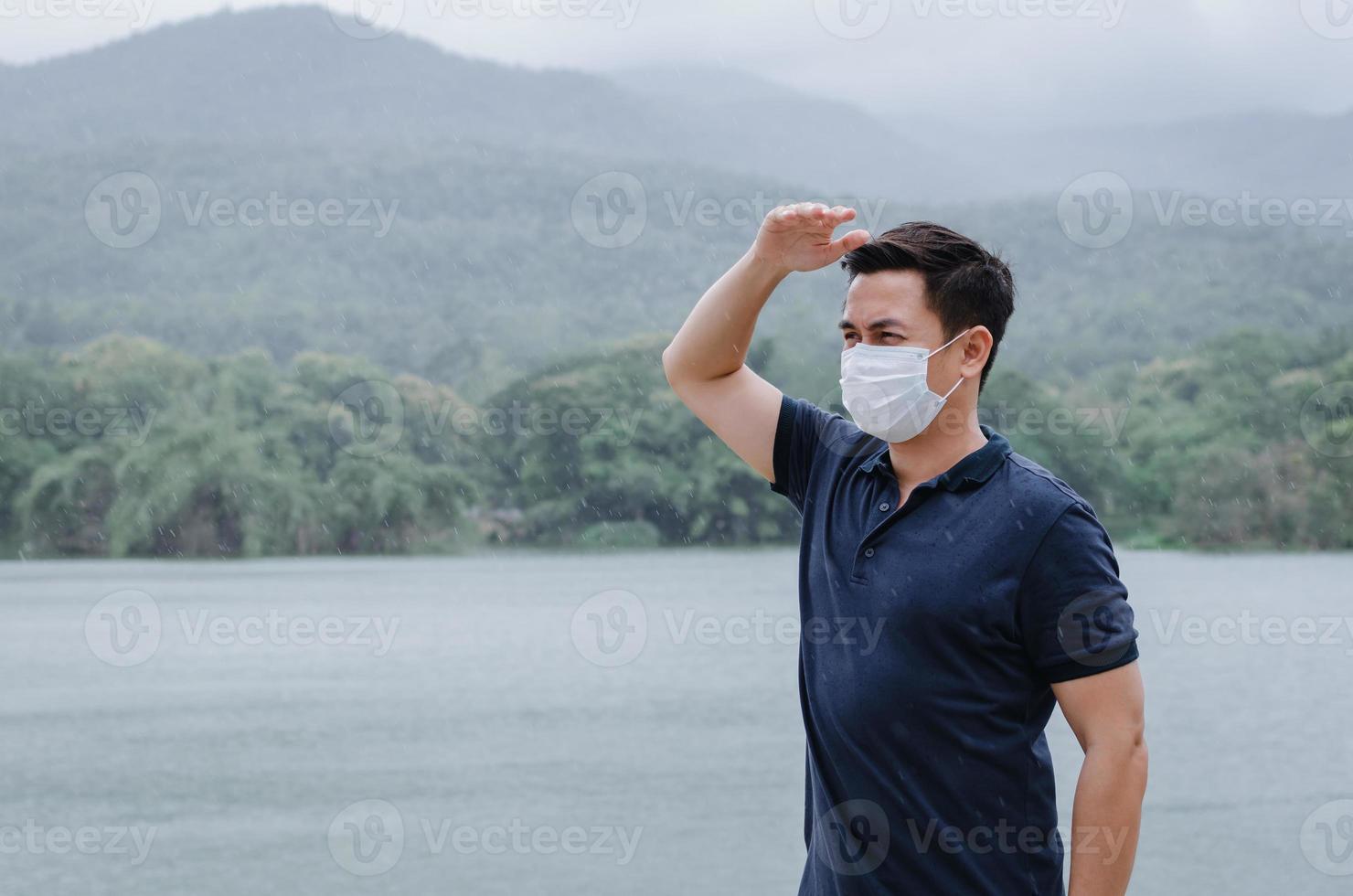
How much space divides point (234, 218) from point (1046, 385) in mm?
48837

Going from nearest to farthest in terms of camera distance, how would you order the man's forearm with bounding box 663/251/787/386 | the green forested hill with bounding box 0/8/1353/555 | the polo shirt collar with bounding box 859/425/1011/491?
the polo shirt collar with bounding box 859/425/1011/491 → the man's forearm with bounding box 663/251/787/386 → the green forested hill with bounding box 0/8/1353/555

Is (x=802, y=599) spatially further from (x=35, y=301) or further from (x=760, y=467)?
(x=35, y=301)

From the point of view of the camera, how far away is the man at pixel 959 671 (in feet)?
5.36

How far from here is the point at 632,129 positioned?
144 m

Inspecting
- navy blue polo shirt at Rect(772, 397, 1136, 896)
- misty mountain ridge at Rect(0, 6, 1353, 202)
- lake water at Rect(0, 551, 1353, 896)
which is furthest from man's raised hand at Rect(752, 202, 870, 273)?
misty mountain ridge at Rect(0, 6, 1353, 202)

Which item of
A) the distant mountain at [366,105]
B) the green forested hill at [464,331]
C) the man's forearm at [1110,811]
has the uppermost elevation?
the distant mountain at [366,105]

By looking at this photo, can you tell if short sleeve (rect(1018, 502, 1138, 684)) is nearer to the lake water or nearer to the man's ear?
the man's ear

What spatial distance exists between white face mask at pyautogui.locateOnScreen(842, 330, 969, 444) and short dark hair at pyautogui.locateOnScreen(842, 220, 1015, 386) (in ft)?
0.12

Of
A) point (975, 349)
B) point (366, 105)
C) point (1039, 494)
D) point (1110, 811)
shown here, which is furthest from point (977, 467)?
point (366, 105)

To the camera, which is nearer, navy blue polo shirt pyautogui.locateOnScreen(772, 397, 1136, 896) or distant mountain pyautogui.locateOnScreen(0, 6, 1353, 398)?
navy blue polo shirt pyautogui.locateOnScreen(772, 397, 1136, 896)

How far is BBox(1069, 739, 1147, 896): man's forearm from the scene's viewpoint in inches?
64.6

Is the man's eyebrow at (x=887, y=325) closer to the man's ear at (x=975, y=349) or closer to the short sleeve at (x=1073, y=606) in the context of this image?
the man's ear at (x=975, y=349)

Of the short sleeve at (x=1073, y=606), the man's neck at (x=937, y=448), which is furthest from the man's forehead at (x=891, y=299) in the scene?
the short sleeve at (x=1073, y=606)

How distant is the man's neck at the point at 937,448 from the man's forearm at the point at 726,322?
28cm
